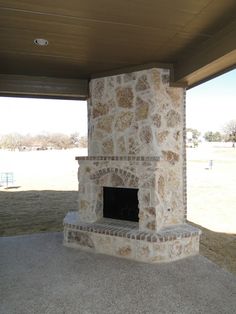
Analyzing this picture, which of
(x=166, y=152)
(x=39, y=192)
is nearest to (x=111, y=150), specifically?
(x=166, y=152)

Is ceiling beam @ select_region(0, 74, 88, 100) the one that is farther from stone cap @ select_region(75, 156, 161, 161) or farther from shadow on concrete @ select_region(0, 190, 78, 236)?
shadow on concrete @ select_region(0, 190, 78, 236)

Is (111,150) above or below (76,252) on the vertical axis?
above

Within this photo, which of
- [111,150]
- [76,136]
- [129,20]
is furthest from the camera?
[76,136]

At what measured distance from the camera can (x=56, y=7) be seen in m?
2.70

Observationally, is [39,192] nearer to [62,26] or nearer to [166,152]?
[166,152]

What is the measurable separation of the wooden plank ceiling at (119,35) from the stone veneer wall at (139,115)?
0.26m

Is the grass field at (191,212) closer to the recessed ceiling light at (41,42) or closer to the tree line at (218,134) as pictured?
the recessed ceiling light at (41,42)

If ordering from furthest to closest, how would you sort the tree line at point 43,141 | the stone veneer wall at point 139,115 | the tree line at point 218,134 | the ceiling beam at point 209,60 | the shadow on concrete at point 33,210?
→ the tree line at point 218,134 < the tree line at point 43,141 < the shadow on concrete at point 33,210 < the stone veneer wall at point 139,115 < the ceiling beam at point 209,60

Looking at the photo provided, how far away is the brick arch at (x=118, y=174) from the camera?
177 inches

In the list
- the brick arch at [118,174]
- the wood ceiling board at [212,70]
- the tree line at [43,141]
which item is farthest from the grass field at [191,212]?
the tree line at [43,141]

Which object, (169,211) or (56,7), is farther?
(169,211)

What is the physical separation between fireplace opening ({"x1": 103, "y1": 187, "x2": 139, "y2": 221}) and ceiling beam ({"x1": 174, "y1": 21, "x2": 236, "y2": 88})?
2.02m

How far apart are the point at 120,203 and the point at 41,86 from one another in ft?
8.57

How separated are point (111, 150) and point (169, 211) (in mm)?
1432
